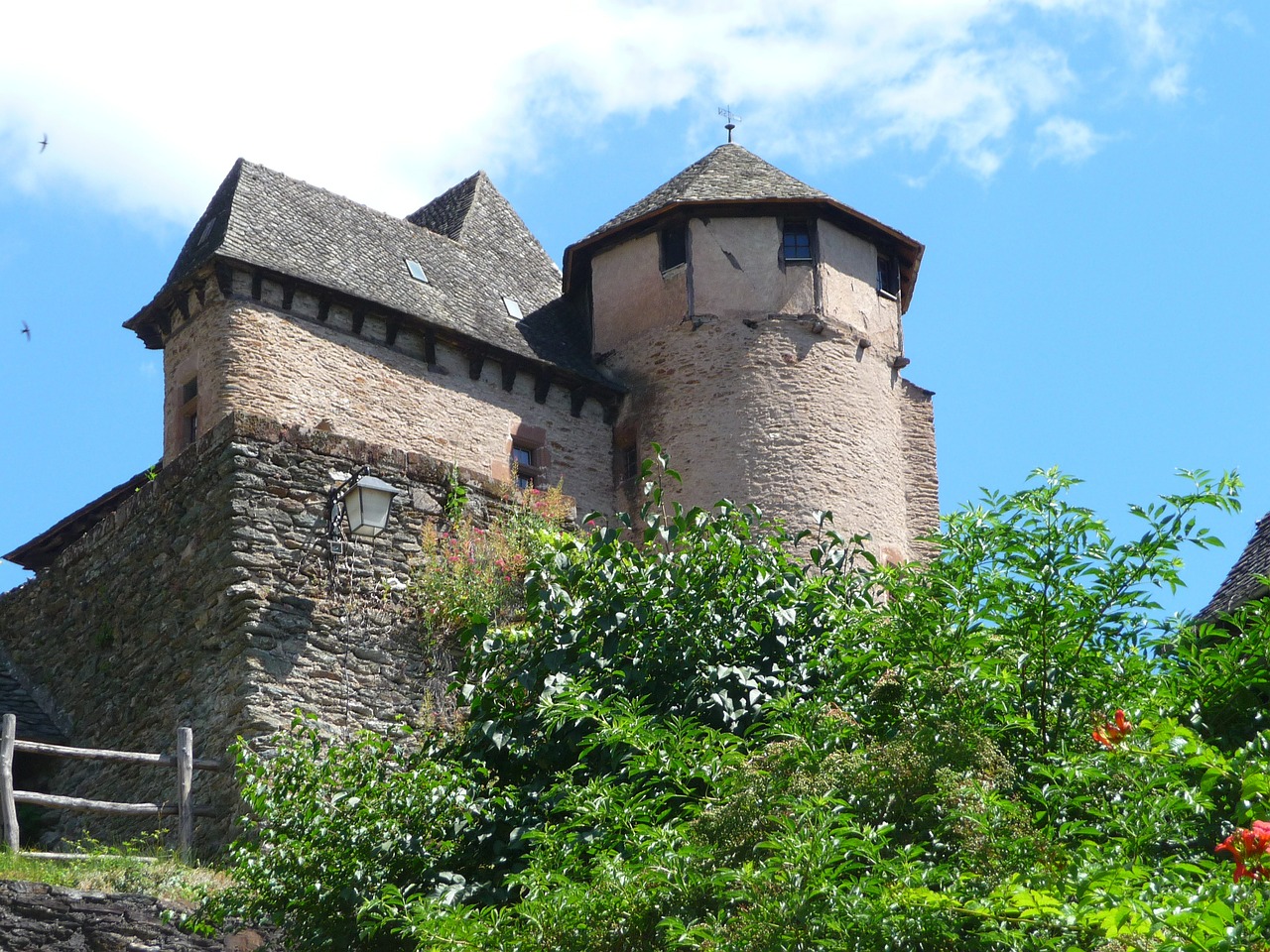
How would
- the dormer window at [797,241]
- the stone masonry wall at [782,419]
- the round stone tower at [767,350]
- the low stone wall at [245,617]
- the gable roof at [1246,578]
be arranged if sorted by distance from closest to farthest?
the low stone wall at [245,617] → the gable roof at [1246,578] → the stone masonry wall at [782,419] → the round stone tower at [767,350] → the dormer window at [797,241]

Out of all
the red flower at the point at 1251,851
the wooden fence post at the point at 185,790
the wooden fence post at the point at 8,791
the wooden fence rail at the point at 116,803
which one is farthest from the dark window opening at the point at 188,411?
the red flower at the point at 1251,851

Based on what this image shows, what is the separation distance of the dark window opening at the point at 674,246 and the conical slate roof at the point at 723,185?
416 millimetres

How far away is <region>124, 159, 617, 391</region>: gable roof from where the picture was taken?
2142 cm

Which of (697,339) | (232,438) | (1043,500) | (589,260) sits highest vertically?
(589,260)

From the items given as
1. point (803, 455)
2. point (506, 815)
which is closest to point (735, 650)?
point (506, 815)

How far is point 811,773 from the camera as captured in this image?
7.82 meters

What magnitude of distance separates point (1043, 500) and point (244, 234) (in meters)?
14.9

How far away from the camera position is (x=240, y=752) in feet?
32.8

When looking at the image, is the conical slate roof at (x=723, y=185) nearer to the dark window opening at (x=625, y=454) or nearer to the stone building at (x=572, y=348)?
the stone building at (x=572, y=348)

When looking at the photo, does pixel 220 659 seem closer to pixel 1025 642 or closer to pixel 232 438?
pixel 232 438

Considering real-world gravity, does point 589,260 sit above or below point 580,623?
above

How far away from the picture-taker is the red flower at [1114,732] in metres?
7.65

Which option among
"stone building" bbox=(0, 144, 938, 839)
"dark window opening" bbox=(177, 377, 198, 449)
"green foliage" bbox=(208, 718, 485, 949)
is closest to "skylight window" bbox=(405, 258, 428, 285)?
"stone building" bbox=(0, 144, 938, 839)

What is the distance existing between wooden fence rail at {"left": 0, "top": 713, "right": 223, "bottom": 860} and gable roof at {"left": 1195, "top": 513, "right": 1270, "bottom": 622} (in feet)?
32.5
